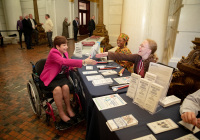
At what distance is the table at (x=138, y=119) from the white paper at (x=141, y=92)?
2.4 inches

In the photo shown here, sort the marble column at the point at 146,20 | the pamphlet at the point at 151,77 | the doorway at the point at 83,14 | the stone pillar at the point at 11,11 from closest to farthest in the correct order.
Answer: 1. the pamphlet at the point at 151,77
2. the marble column at the point at 146,20
3. the stone pillar at the point at 11,11
4. the doorway at the point at 83,14

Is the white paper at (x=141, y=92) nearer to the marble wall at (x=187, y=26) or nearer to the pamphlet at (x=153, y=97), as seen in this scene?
the pamphlet at (x=153, y=97)

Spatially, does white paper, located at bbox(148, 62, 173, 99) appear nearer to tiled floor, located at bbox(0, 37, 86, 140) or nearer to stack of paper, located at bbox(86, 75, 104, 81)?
stack of paper, located at bbox(86, 75, 104, 81)

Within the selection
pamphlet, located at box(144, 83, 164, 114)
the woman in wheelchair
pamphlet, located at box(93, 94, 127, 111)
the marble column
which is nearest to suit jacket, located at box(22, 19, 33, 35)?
the marble column

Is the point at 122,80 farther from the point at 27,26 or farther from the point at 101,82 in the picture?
the point at 27,26

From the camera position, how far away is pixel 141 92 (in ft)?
4.04

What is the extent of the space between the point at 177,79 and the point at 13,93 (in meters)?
3.36

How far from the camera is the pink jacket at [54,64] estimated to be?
192 centimetres

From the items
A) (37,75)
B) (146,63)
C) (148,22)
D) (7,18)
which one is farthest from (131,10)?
(7,18)

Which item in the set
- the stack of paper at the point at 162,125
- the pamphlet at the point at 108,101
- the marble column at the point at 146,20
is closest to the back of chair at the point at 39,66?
the pamphlet at the point at 108,101

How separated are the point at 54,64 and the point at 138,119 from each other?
146 cm

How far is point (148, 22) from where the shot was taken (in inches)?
163

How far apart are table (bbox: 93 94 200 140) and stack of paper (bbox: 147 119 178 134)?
0.9 inches

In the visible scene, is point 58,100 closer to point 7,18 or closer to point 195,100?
point 195,100
